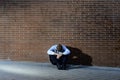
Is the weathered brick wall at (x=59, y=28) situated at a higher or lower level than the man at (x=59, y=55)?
higher

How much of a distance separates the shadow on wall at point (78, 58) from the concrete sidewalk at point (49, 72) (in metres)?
0.20

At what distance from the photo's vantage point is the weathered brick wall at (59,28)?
1302cm

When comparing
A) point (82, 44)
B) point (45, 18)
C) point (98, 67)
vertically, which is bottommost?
point (98, 67)

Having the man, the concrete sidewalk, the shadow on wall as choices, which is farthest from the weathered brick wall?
the man

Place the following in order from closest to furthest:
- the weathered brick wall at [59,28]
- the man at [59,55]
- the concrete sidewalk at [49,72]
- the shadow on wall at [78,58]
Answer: the concrete sidewalk at [49,72], the man at [59,55], the weathered brick wall at [59,28], the shadow on wall at [78,58]

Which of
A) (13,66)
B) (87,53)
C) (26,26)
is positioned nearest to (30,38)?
(26,26)

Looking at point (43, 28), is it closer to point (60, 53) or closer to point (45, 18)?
point (45, 18)

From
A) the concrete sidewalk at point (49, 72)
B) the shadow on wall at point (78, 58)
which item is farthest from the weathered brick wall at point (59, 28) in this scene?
the concrete sidewalk at point (49, 72)

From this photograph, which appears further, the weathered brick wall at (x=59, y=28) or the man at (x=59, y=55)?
the weathered brick wall at (x=59, y=28)

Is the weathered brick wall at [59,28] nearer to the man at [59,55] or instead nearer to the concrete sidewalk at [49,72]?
the concrete sidewalk at [49,72]

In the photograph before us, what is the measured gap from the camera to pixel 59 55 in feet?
41.1

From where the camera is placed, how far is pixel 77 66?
13.2 metres

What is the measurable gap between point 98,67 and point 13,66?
10.4 feet

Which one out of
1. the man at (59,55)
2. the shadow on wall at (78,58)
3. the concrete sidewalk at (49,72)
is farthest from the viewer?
the shadow on wall at (78,58)
